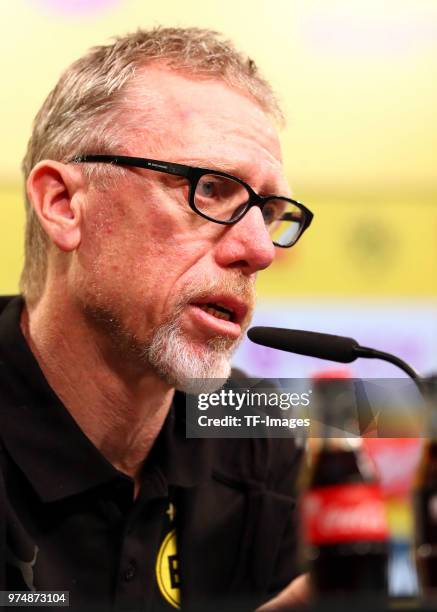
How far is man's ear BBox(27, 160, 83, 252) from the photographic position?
3.67ft

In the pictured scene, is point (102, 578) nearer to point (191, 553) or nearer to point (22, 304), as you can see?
point (191, 553)

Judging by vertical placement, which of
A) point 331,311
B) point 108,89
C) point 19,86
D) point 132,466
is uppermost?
point 19,86

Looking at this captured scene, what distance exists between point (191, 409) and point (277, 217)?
29cm

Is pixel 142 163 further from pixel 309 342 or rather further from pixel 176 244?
pixel 309 342

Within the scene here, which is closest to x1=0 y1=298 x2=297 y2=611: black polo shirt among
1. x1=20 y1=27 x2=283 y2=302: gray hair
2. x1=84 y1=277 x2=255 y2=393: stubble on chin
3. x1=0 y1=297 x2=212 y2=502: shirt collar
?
x1=0 y1=297 x2=212 y2=502: shirt collar

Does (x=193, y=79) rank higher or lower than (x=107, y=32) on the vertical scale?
lower

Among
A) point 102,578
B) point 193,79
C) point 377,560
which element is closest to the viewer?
point 377,560

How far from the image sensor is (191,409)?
1.18 metres

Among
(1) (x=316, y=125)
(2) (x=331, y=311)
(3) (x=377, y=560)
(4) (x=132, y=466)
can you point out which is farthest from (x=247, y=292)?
(1) (x=316, y=125)

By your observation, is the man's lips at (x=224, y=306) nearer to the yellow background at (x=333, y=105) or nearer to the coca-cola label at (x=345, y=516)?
the coca-cola label at (x=345, y=516)

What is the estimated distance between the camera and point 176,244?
1.05 metres

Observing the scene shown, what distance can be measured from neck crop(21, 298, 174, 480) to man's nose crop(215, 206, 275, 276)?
20cm

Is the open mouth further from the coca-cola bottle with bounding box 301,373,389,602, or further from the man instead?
the coca-cola bottle with bounding box 301,373,389,602

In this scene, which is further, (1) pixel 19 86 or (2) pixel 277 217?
(1) pixel 19 86
